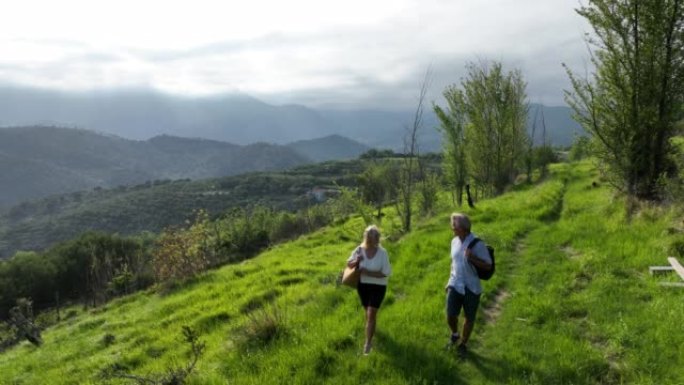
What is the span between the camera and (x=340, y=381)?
8484mm

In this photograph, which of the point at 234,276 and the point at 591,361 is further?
the point at 234,276

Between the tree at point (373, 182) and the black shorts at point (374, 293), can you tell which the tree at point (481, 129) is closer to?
the tree at point (373, 182)

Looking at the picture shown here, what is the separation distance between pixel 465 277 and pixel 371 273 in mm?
1732

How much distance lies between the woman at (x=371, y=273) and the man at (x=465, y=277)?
126 centimetres

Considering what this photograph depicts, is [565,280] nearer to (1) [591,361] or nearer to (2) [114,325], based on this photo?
(1) [591,361]

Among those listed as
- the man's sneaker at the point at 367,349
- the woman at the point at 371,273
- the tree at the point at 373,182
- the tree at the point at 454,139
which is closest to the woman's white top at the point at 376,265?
the woman at the point at 371,273

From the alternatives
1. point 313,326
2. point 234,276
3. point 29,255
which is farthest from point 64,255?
point 313,326

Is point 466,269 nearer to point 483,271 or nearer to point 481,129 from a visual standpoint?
point 483,271

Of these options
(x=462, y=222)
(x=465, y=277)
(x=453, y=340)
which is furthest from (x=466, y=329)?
(x=462, y=222)

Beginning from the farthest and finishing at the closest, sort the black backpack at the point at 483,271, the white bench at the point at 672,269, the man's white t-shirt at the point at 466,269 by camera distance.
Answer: the white bench at the point at 672,269
the man's white t-shirt at the point at 466,269
the black backpack at the point at 483,271

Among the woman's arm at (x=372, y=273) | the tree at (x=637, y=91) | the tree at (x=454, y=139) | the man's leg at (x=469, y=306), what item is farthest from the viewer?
the tree at (x=454, y=139)

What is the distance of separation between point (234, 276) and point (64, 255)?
70287 mm

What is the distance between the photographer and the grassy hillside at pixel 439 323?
A: 8.62 metres

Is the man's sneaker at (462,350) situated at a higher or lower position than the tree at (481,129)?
lower
